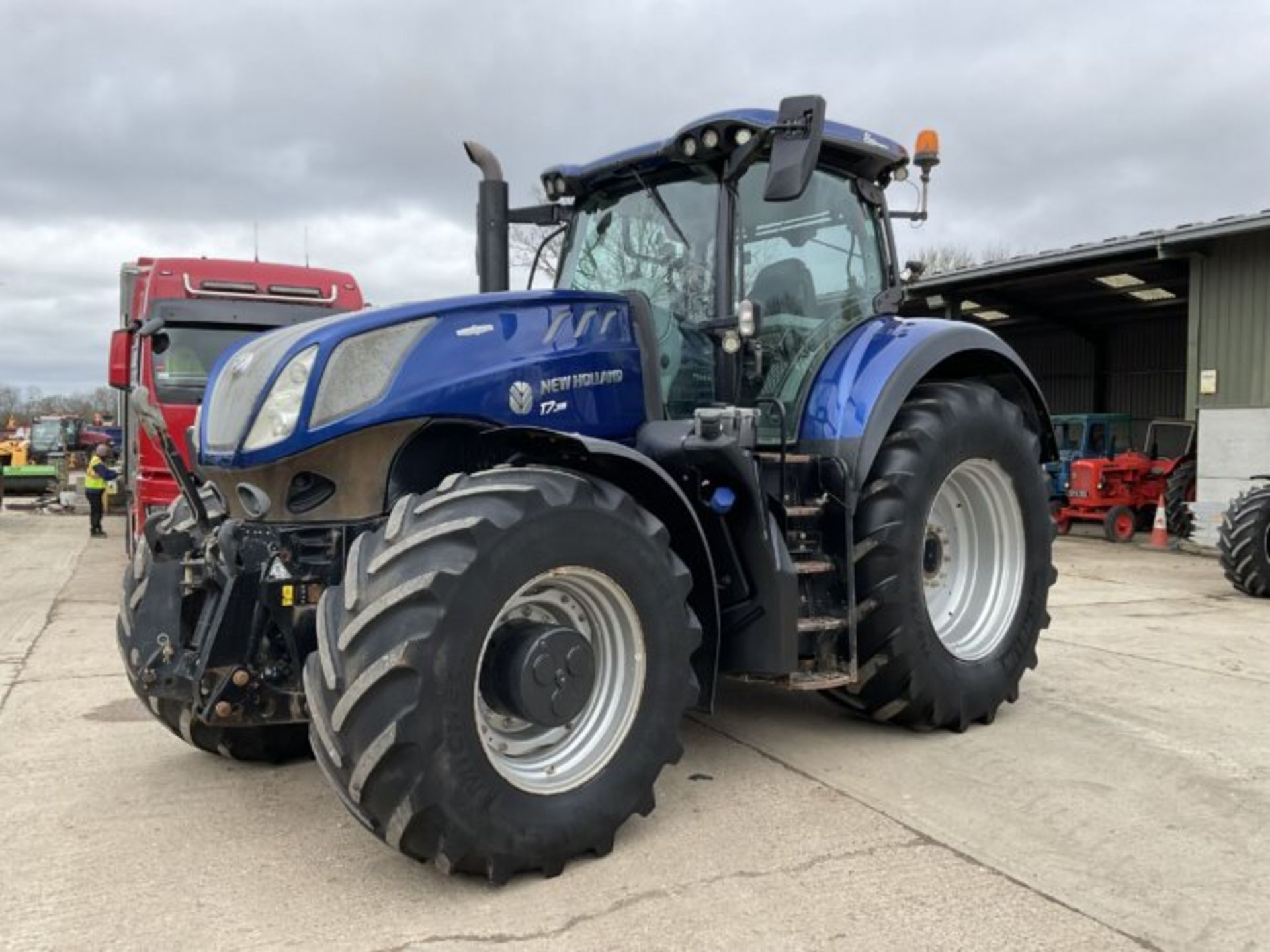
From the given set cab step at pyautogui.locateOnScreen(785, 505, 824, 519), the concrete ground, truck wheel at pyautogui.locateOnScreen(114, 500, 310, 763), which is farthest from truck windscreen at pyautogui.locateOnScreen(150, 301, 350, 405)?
cab step at pyautogui.locateOnScreen(785, 505, 824, 519)

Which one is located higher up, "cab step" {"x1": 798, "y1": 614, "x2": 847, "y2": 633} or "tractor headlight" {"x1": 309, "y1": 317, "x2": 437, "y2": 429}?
→ "tractor headlight" {"x1": 309, "y1": 317, "x2": 437, "y2": 429}

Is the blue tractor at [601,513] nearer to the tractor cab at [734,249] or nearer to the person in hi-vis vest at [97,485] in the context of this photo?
the tractor cab at [734,249]

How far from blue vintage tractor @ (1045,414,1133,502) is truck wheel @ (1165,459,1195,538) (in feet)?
5.32

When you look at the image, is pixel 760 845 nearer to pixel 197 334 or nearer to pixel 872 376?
pixel 872 376

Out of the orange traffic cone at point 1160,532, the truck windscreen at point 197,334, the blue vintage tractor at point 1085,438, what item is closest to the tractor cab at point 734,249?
the truck windscreen at point 197,334

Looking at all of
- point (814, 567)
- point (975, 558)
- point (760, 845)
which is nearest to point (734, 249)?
point (814, 567)

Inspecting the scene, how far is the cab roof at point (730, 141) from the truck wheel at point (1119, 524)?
1189cm

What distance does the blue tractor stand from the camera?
9.57 ft

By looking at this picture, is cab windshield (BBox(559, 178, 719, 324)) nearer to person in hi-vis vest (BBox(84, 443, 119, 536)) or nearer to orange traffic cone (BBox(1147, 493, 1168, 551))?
orange traffic cone (BBox(1147, 493, 1168, 551))

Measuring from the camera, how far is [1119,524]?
1522cm

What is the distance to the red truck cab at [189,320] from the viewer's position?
8.97 m

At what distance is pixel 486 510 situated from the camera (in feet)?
9.73

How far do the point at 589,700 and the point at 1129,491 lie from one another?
569 inches

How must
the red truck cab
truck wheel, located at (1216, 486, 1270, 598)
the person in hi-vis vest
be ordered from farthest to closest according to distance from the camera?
the person in hi-vis vest < truck wheel, located at (1216, 486, 1270, 598) < the red truck cab
